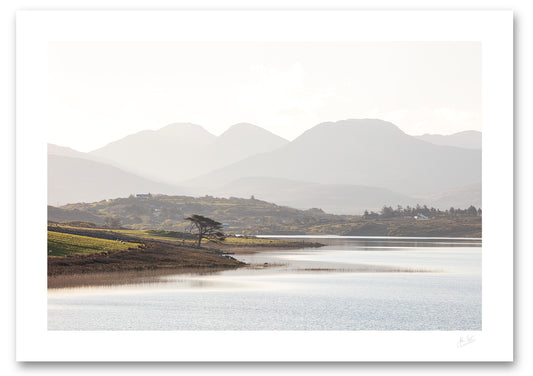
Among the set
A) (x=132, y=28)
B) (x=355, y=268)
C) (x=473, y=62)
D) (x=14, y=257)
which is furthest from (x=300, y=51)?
(x=355, y=268)

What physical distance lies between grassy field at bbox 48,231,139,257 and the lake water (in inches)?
390

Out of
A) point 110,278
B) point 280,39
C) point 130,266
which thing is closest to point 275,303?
point 110,278

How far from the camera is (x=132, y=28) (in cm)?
2862

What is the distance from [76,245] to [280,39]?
1471 inches

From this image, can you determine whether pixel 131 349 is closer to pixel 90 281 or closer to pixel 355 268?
pixel 90 281

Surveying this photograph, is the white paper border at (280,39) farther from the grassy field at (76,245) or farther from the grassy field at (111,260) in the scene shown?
the grassy field at (76,245)

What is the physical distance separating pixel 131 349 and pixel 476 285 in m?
36.5

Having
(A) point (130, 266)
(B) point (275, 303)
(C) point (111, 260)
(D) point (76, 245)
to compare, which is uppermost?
(D) point (76, 245)

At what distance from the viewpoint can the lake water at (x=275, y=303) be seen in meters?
32.6

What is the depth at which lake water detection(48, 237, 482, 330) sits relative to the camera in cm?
3256

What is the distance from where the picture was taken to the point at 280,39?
28.8 m
